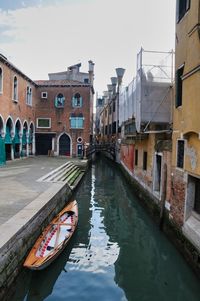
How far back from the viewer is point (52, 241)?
714 centimetres

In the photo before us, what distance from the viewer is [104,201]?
1346cm

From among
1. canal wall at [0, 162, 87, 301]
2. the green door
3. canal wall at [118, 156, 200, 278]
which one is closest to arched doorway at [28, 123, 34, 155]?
the green door

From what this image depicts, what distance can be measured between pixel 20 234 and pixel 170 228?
446 centimetres

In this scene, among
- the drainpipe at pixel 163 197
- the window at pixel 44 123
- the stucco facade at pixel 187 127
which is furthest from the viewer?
the window at pixel 44 123

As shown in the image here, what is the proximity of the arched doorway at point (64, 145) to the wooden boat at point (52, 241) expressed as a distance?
1807cm

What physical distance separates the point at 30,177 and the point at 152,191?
5828mm

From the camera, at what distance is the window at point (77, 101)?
2695 centimetres

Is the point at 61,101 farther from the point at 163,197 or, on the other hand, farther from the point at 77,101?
the point at 163,197

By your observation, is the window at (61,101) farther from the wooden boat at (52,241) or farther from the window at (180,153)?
the window at (180,153)

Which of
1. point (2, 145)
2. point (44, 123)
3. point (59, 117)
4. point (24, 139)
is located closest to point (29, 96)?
point (44, 123)

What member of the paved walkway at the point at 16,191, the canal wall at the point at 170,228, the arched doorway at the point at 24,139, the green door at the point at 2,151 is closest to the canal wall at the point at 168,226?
the canal wall at the point at 170,228

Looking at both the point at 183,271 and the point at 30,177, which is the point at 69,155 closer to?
the point at 30,177

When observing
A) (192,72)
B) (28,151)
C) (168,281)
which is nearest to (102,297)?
(168,281)

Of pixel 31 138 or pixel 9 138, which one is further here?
pixel 31 138
